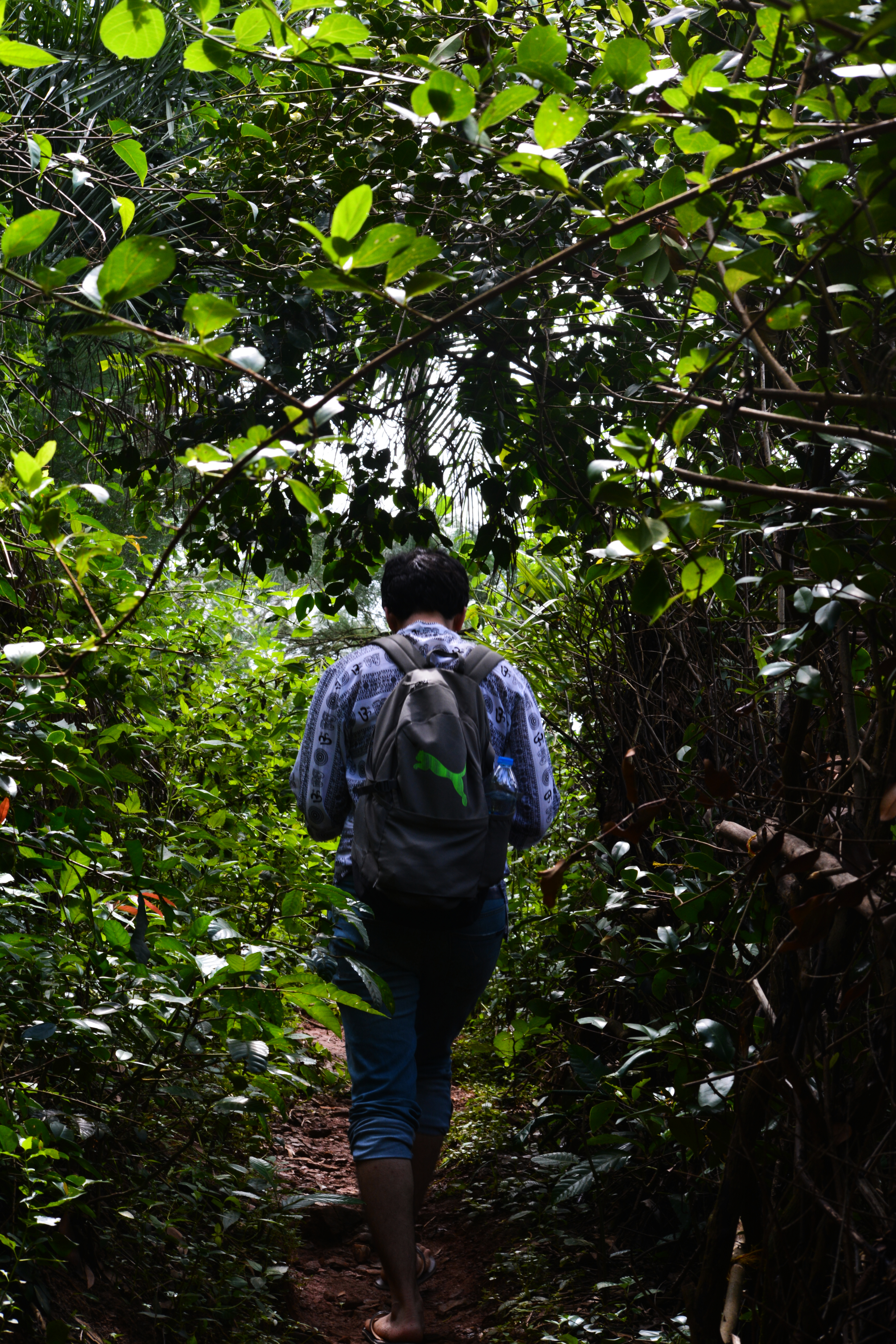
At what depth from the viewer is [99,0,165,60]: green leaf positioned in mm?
1206

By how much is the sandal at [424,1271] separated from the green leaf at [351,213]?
2517 mm

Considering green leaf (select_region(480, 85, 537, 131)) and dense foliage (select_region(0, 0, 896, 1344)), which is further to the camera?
dense foliage (select_region(0, 0, 896, 1344))

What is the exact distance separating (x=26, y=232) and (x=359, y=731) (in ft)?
5.61

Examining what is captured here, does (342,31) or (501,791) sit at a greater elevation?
(342,31)

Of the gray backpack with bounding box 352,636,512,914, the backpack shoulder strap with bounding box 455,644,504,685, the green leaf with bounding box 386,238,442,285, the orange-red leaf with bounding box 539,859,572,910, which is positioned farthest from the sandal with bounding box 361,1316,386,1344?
the green leaf with bounding box 386,238,442,285

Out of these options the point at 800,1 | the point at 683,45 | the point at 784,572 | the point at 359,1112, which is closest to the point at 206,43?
the point at 683,45

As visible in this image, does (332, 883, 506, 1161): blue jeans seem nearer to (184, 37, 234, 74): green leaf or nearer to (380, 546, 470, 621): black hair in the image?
(380, 546, 470, 621): black hair

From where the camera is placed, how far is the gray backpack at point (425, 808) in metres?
2.33

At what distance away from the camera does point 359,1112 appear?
2461 mm

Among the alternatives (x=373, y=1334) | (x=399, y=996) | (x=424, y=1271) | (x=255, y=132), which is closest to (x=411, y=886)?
(x=399, y=996)

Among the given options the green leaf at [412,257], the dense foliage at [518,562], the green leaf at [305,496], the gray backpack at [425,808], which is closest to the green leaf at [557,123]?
the dense foliage at [518,562]

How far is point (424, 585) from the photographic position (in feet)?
9.05

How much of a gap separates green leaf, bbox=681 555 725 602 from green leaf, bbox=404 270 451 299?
384mm

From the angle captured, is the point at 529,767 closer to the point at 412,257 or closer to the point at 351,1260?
the point at 351,1260
